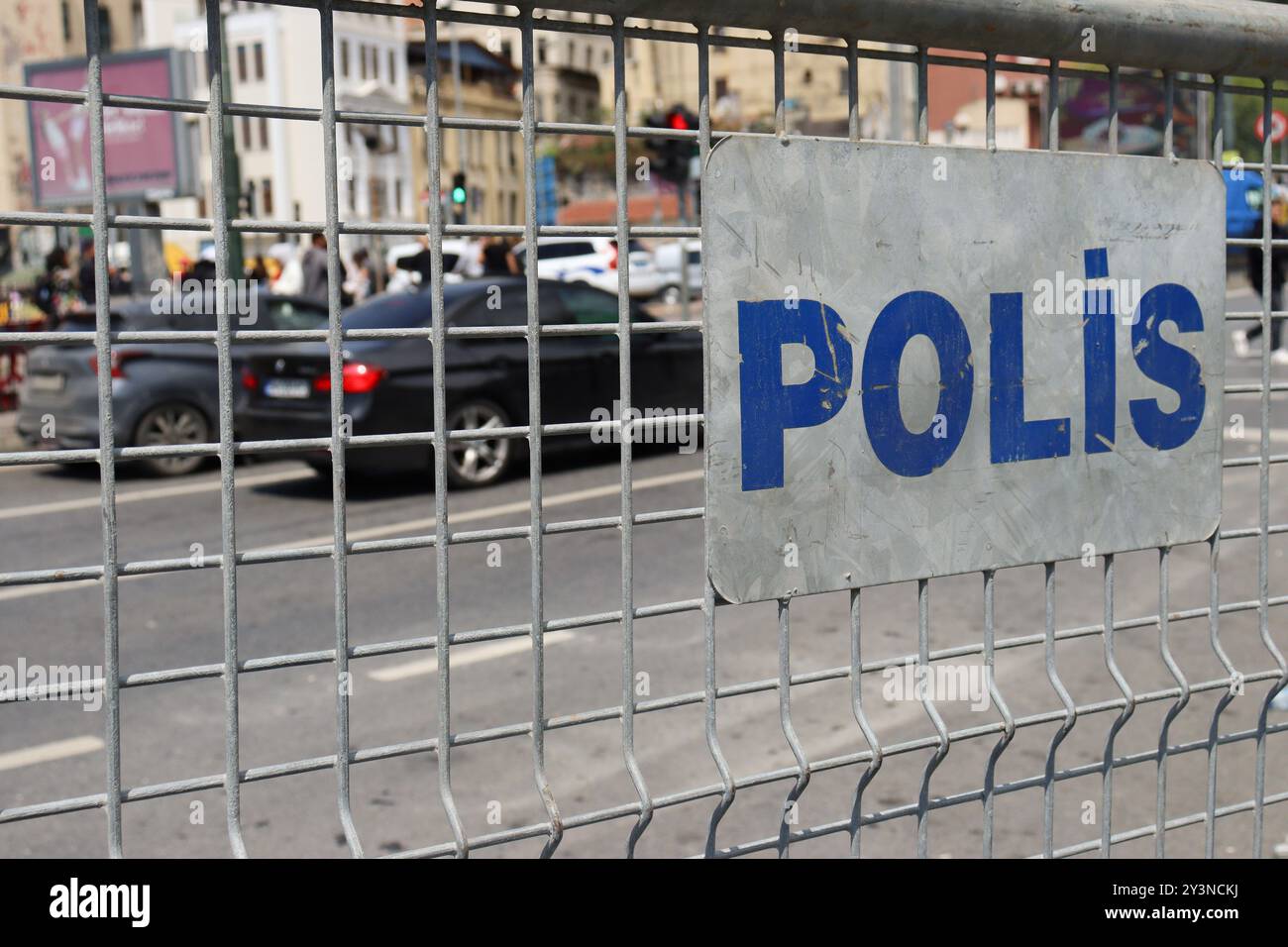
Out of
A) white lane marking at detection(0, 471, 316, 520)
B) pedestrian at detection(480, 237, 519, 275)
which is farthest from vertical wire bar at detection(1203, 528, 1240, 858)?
pedestrian at detection(480, 237, 519, 275)

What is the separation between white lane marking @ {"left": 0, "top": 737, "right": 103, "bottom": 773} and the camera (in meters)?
4.92

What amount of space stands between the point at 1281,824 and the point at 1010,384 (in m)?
2.65

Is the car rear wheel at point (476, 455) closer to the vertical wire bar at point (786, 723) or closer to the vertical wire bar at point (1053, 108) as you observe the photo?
the vertical wire bar at point (1053, 108)

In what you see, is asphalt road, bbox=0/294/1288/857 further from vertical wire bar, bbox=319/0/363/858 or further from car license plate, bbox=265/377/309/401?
car license plate, bbox=265/377/309/401

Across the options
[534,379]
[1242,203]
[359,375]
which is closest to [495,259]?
[359,375]

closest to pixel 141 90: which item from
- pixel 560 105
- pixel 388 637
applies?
pixel 388 637

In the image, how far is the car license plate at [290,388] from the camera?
10.8 metres

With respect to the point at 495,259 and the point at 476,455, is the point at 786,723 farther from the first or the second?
the point at 495,259

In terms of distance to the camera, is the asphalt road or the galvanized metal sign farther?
the asphalt road

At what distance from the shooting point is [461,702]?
5422 mm

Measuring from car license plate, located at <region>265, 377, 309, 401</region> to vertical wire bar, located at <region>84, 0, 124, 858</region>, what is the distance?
368 inches

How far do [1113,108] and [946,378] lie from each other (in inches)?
21.7

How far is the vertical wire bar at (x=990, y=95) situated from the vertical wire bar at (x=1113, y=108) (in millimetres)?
217

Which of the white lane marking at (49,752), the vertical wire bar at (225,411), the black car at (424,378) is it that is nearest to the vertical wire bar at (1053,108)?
the vertical wire bar at (225,411)
